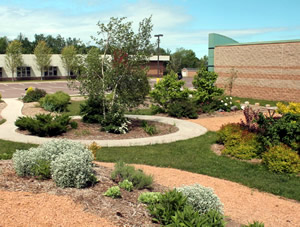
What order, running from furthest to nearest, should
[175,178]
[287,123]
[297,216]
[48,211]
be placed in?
[287,123]
[175,178]
[297,216]
[48,211]

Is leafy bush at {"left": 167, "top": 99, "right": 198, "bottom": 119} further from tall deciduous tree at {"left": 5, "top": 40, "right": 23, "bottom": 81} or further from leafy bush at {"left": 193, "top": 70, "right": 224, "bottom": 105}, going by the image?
tall deciduous tree at {"left": 5, "top": 40, "right": 23, "bottom": 81}

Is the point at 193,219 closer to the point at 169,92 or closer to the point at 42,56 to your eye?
the point at 169,92

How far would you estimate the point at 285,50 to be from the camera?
24797mm

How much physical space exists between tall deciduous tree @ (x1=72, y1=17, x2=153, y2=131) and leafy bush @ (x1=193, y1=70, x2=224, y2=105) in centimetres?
632

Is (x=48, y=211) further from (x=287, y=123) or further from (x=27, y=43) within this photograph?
(x=27, y=43)

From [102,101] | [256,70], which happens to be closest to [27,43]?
[256,70]

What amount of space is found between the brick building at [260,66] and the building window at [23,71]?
32.3 meters

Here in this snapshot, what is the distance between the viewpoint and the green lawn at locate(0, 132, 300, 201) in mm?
7531

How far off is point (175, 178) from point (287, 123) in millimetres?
3858

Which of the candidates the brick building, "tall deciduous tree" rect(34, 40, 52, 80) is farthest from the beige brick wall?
"tall deciduous tree" rect(34, 40, 52, 80)

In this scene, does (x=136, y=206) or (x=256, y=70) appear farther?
(x=256, y=70)

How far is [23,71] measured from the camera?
5166 centimetres

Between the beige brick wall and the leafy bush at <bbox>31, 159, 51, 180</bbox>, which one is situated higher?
the beige brick wall

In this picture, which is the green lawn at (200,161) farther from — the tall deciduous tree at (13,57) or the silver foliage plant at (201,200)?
the tall deciduous tree at (13,57)
